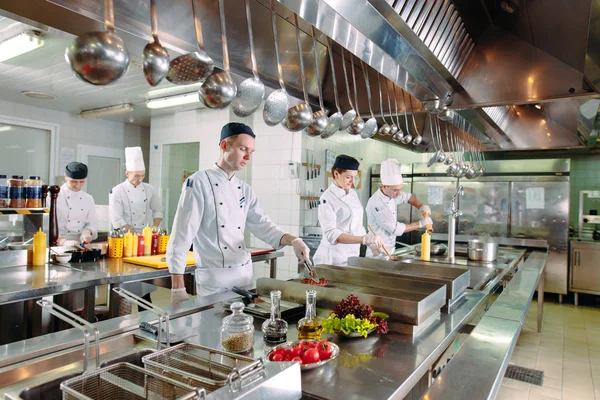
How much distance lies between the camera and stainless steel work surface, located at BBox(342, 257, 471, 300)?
6.44 feet

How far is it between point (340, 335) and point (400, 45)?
1.36 m

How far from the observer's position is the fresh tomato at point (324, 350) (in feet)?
3.88

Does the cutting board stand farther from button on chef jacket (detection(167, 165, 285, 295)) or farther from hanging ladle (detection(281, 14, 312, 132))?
hanging ladle (detection(281, 14, 312, 132))

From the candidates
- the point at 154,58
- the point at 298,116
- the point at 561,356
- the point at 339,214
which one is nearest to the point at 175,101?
the point at 339,214

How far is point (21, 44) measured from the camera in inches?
140

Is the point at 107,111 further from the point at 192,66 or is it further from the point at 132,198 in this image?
the point at 192,66

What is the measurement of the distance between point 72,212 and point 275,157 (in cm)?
256

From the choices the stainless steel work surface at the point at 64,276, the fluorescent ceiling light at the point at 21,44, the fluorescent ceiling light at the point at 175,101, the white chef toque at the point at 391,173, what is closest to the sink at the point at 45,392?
the stainless steel work surface at the point at 64,276

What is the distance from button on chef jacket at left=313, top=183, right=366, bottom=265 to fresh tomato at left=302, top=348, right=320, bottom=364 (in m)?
2.06

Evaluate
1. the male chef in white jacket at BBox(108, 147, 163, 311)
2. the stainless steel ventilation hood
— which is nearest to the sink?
the stainless steel ventilation hood

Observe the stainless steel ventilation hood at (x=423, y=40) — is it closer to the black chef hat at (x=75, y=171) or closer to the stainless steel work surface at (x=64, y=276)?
the stainless steel work surface at (x=64, y=276)

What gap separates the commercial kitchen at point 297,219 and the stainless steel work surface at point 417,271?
0.6 inches

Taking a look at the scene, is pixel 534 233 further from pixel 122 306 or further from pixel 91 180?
pixel 91 180

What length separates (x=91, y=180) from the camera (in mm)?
7281
